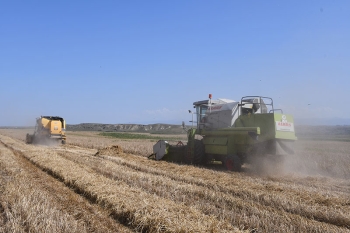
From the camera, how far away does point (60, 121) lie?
27922 mm

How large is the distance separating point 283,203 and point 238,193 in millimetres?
1231

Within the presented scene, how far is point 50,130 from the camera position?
26891 mm

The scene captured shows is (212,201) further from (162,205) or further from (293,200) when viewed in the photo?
(293,200)

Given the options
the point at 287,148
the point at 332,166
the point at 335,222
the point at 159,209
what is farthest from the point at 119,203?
the point at 332,166

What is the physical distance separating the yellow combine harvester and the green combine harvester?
45.8ft

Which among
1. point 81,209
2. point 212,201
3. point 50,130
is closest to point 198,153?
point 212,201

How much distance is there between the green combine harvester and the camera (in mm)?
12227

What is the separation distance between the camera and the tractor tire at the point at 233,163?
12.6 m

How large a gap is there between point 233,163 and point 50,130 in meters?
18.5

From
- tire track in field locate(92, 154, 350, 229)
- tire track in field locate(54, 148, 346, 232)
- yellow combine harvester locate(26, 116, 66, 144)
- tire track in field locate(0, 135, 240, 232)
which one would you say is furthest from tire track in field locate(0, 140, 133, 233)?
yellow combine harvester locate(26, 116, 66, 144)

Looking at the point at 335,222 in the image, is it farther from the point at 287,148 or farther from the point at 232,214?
the point at 287,148

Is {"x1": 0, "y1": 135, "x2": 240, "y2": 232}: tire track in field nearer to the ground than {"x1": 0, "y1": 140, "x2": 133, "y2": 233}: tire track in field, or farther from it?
farther from it

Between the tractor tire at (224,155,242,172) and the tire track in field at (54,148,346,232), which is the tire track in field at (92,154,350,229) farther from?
the tractor tire at (224,155,242,172)

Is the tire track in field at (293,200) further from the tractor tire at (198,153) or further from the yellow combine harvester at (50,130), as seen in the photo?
the yellow combine harvester at (50,130)
